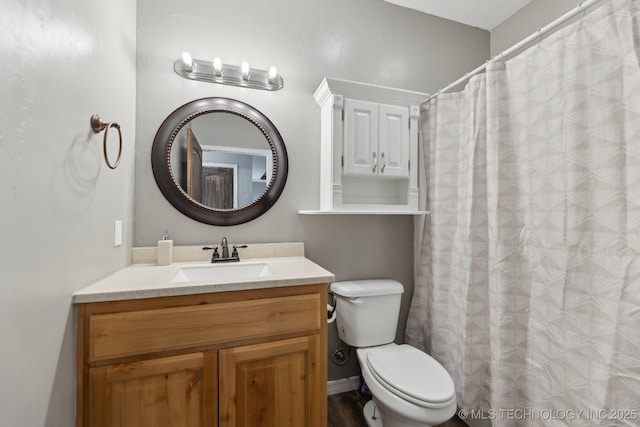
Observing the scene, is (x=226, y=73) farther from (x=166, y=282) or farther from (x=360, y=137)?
(x=166, y=282)

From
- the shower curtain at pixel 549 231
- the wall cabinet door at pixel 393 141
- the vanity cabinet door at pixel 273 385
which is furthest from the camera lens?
the wall cabinet door at pixel 393 141

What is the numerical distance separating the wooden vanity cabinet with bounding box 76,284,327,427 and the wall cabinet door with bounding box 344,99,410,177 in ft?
2.84

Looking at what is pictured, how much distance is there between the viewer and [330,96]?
166 cm

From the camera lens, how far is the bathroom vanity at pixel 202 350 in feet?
3.16

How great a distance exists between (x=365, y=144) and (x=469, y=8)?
4.72 ft

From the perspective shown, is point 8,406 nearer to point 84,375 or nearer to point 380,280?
point 84,375

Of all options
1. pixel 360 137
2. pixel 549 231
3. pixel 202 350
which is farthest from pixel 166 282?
pixel 549 231

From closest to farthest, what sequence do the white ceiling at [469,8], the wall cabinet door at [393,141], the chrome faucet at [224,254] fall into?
the chrome faucet at [224,254] → the wall cabinet door at [393,141] → the white ceiling at [469,8]

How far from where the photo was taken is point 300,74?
1801 millimetres

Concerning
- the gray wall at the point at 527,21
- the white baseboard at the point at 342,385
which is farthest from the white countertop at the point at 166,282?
the gray wall at the point at 527,21

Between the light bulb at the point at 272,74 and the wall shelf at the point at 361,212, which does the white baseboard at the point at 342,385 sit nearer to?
the wall shelf at the point at 361,212

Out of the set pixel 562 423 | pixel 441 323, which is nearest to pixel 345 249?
pixel 441 323

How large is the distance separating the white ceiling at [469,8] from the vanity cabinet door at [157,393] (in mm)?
2568

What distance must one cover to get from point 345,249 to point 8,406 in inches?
61.3
